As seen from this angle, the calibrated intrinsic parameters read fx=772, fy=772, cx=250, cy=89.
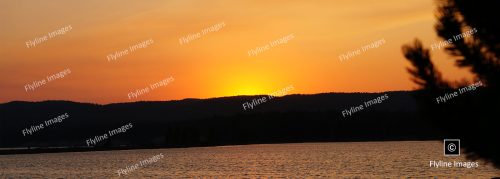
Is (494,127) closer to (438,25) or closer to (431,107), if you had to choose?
(431,107)

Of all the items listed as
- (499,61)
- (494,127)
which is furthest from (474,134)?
(499,61)

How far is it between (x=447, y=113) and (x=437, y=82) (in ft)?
2.18

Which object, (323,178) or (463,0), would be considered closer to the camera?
(463,0)

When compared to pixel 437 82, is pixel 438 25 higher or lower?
higher

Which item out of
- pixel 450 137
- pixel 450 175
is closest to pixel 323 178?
pixel 450 175

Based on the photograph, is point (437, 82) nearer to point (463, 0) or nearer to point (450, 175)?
point (463, 0)

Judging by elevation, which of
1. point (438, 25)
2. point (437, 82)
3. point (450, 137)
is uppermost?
point (438, 25)

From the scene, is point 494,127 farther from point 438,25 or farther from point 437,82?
point 438,25

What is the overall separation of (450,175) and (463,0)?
87867 mm

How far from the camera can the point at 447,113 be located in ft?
50.2

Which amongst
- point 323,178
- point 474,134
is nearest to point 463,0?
point 474,134

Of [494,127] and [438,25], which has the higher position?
[438,25]

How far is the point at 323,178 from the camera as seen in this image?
327 ft

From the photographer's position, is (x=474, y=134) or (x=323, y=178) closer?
(x=474, y=134)
